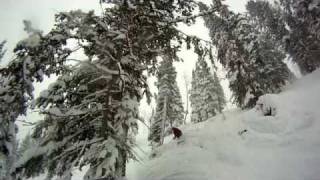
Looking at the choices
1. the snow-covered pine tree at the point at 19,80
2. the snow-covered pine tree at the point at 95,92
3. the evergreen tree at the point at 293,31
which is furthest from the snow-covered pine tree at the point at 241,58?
the snow-covered pine tree at the point at 19,80

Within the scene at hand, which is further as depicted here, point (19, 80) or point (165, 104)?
point (165, 104)

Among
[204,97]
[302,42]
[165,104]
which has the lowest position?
[165,104]

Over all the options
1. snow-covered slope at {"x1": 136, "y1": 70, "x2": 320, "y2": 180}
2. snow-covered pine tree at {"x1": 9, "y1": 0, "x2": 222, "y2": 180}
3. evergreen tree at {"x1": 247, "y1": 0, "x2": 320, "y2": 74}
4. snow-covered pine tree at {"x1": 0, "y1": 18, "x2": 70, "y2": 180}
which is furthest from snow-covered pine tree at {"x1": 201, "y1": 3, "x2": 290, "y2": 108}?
snow-covered pine tree at {"x1": 0, "y1": 18, "x2": 70, "y2": 180}

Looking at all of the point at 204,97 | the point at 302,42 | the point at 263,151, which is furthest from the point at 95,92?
the point at 302,42

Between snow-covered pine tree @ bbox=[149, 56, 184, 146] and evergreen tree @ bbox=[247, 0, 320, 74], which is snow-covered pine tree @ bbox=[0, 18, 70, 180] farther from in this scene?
evergreen tree @ bbox=[247, 0, 320, 74]

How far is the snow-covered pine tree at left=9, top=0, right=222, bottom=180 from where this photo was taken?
23.5ft

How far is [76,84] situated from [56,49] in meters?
1.16

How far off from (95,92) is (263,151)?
754 cm

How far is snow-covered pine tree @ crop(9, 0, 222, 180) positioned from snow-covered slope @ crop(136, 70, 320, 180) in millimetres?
→ 3200

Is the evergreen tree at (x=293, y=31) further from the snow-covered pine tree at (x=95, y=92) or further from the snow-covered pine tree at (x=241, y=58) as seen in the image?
the snow-covered pine tree at (x=95, y=92)

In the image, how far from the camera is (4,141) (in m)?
6.89

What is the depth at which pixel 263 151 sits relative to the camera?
37.4 feet

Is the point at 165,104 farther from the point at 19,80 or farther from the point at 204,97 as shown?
the point at 19,80

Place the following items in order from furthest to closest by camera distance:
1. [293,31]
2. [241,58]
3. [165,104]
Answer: [293,31], [165,104], [241,58]
